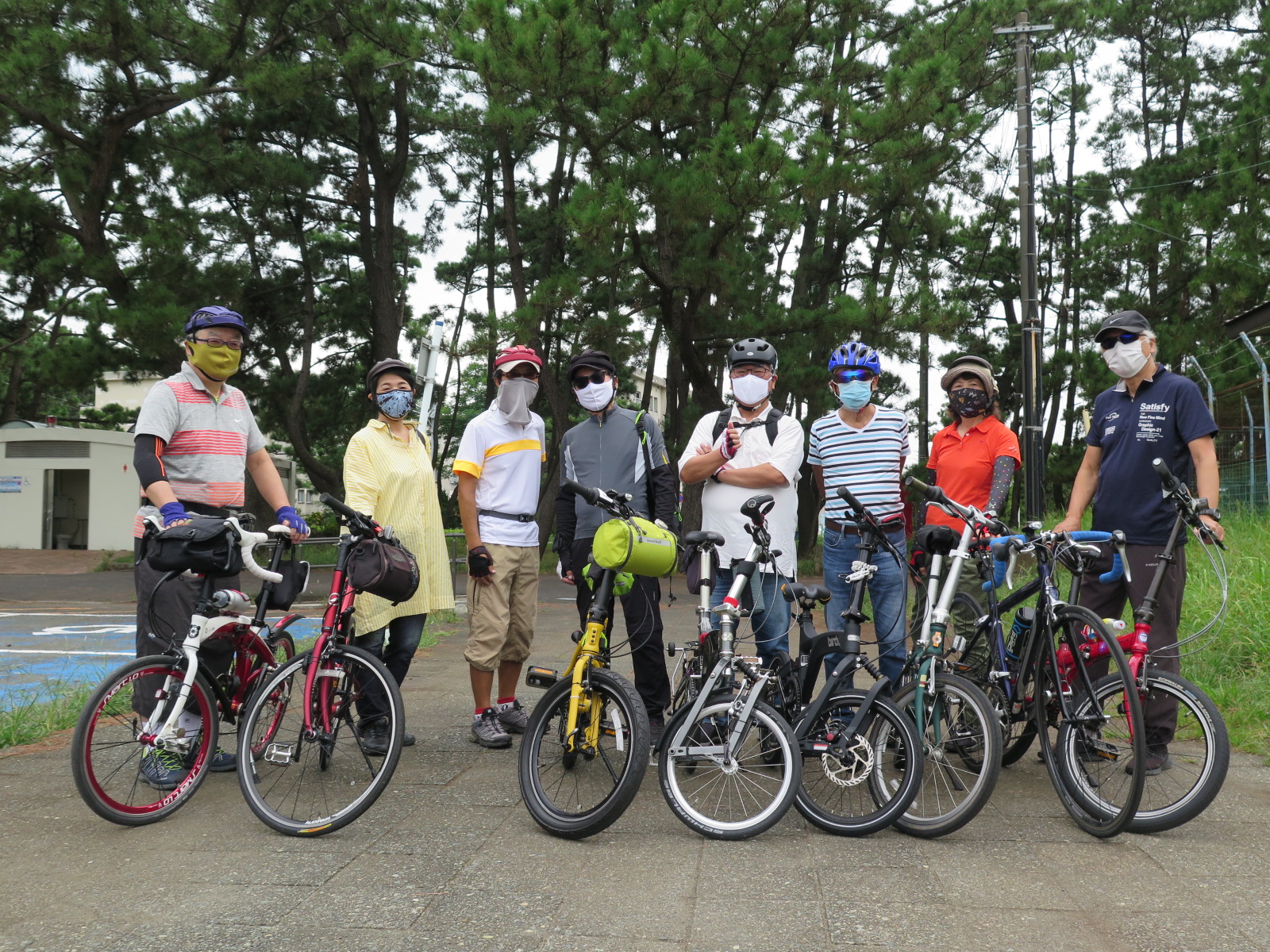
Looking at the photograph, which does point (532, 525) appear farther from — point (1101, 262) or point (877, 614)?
point (1101, 262)

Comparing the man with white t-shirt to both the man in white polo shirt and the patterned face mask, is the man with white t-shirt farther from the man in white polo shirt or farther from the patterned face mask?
the patterned face mask

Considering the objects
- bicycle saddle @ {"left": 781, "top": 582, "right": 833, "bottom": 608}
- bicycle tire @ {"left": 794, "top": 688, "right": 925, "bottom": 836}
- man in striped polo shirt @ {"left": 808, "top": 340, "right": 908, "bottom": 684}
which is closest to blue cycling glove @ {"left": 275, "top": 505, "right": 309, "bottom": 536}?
bicycle saddle @ {"left": 781, "top": 582, "right": 833, "bottom": 608}

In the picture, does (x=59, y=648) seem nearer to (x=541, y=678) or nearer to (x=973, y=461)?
(x=541, y=678)

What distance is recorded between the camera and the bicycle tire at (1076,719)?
3.86 meters

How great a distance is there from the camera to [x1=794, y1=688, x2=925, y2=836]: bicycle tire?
12.9ft

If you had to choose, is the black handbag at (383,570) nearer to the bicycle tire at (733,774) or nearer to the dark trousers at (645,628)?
the dark trousers at (645,628)

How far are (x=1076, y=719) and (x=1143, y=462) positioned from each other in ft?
4.36

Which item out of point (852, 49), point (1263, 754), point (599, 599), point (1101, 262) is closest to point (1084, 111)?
point (1101, 262)

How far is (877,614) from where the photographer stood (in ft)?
16.5

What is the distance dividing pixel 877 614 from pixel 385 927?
8.71 feet

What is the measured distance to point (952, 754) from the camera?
4172 mm

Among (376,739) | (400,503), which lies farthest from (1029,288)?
(376,739)

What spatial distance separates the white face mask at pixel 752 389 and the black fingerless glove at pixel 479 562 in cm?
141

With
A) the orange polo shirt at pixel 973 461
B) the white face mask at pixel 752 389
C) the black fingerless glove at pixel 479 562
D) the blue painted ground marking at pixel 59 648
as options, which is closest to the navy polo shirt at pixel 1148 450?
the orange polo shirt at pixel 973 461
